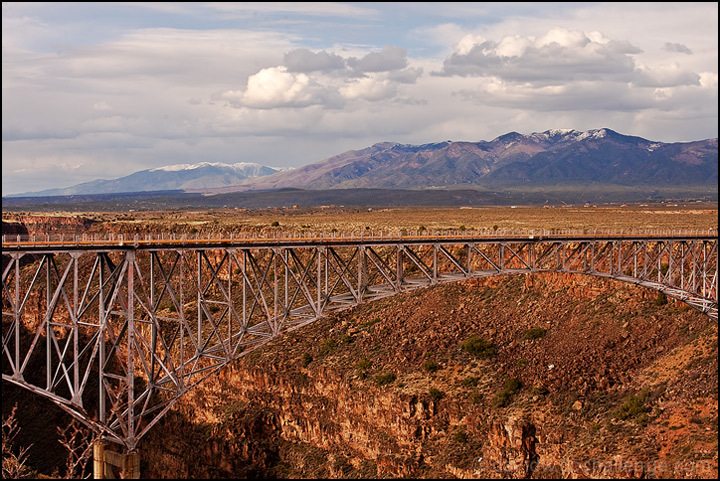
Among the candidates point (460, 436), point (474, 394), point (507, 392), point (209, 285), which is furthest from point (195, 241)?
point (507, 392)

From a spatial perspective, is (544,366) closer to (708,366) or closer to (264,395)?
(708,366)

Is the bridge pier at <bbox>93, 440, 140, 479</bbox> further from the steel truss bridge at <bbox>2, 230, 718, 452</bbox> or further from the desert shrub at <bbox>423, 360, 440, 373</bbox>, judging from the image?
the desert shrub at <bbox>423, 360, 440, 373</bbox>

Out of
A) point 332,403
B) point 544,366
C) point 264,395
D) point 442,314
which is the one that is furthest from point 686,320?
point 264,395

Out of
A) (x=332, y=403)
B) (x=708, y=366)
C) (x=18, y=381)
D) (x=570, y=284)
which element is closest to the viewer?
(x=18, y=381)

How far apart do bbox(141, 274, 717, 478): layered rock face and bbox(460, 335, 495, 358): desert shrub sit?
7.9 inches

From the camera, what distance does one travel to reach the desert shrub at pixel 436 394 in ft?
223

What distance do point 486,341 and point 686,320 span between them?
16399 millimetres

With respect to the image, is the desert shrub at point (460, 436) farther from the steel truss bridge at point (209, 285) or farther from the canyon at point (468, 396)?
the steel truss bridge at point (209, 285)

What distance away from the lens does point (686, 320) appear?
6962 cm

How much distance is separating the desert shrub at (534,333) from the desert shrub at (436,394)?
10240 millimetres

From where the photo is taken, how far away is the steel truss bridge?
4403 cm

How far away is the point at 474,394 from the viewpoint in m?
67.3

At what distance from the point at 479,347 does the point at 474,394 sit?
6.69 meters

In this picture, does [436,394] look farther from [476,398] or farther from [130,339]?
[130,339]
